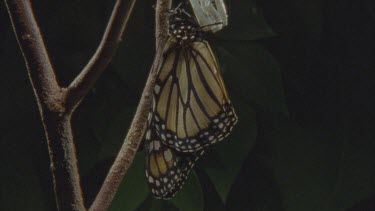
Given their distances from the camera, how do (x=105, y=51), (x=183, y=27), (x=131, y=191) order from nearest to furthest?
(x=105, y=51), (x=183, y=27), (x=131, y=191)

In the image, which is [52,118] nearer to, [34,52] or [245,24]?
[34,52]

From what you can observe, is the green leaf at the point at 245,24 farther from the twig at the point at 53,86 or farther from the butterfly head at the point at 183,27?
the twig at the point at 53,86

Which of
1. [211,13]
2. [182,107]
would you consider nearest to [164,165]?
[182,107]

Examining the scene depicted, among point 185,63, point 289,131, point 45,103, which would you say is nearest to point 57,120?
point 45,103

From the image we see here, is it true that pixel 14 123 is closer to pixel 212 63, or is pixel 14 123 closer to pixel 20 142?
pixel 20 142

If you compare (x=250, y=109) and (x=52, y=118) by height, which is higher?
(x=52, y=118)

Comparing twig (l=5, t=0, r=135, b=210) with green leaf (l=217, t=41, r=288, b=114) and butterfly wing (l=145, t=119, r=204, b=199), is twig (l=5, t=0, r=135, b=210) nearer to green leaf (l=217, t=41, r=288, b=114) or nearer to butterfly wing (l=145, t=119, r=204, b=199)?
butterfly wing (l=145, t=119, r=204, b=199)

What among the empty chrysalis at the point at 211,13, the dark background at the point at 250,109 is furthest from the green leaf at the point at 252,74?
the empty chrysalis at the point at 211,13
